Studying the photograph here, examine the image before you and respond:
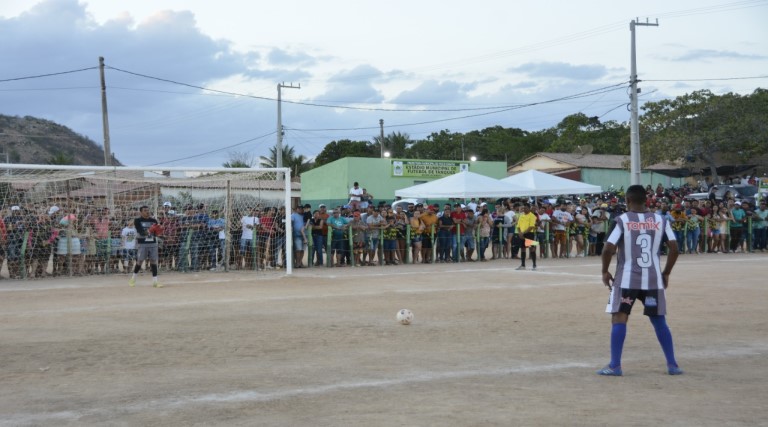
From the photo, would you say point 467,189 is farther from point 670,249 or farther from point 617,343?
point 617,343

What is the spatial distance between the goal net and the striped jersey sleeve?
43.2 feet

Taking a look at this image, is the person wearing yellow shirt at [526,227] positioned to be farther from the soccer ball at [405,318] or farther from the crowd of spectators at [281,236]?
the soccer ball at [405,318]

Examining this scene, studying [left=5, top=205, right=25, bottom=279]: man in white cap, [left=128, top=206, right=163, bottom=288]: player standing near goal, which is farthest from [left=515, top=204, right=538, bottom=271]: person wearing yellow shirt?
[left=5, top=205, right=25, bottom=279]: man in white cap

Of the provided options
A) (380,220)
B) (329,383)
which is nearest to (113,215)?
(380,220)

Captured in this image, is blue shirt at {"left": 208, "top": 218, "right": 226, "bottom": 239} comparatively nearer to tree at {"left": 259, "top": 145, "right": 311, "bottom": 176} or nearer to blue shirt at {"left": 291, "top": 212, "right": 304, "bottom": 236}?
blue shirt at {"left": 291, "top": 212, "right": 304, "bottom": 236}

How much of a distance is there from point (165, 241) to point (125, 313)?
8.96 m

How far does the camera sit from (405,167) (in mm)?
43281

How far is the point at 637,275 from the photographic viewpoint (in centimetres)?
746

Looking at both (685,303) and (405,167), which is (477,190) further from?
(405,167)

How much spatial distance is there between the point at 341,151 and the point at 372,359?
66.0m

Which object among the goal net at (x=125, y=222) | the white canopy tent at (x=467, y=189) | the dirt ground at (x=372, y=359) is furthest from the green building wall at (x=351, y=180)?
the dirt ground at (x=372, y=359)

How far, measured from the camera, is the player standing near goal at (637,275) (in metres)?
7.40

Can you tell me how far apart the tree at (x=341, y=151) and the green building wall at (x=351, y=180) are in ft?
93.4

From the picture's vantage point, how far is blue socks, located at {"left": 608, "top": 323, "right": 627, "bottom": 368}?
24.1 feet
